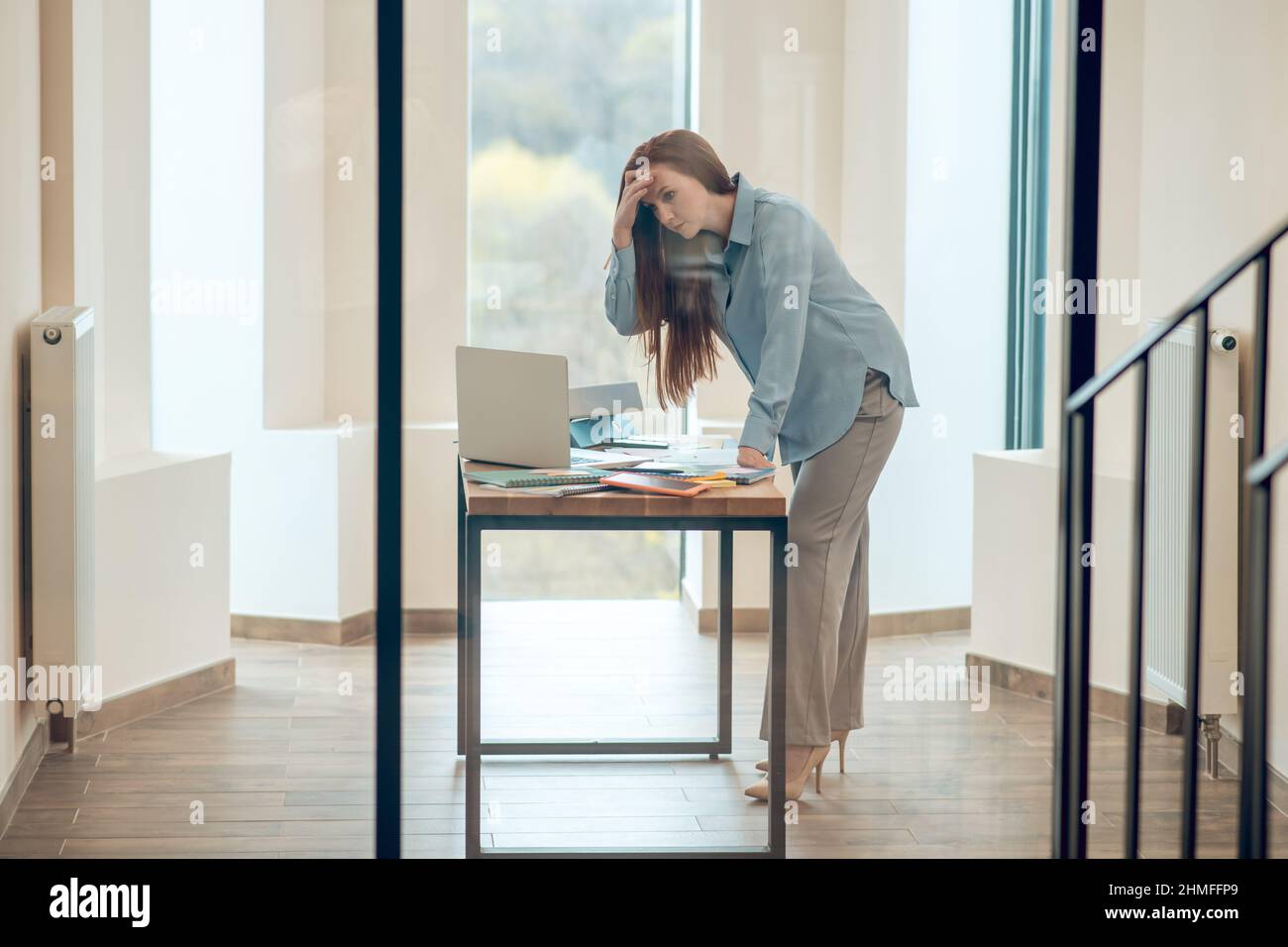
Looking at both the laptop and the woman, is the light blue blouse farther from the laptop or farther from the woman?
the laptop

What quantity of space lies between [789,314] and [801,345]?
62 mm

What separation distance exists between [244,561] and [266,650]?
19 centimetres

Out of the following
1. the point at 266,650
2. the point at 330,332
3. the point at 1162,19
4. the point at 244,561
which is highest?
the point at 1162,19

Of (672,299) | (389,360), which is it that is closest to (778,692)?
(672,299)

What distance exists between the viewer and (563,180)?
9.04 ft

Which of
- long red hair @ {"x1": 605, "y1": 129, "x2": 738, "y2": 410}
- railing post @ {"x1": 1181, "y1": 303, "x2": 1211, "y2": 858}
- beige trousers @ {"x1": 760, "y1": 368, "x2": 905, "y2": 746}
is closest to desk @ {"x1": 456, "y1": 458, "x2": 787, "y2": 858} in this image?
beige trousers @ {"x1": 760, "y1": 368, "x2": 905, "y2": 746}

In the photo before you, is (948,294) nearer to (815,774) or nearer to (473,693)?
(815,774)

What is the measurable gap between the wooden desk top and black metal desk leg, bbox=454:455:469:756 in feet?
0.37

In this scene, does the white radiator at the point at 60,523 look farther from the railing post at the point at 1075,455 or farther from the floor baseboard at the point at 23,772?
the railing post at the point at 1075,455

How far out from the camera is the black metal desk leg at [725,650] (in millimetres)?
2746

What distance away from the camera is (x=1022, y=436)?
2.75 meters

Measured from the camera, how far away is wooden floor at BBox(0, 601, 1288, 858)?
8.67 feet
